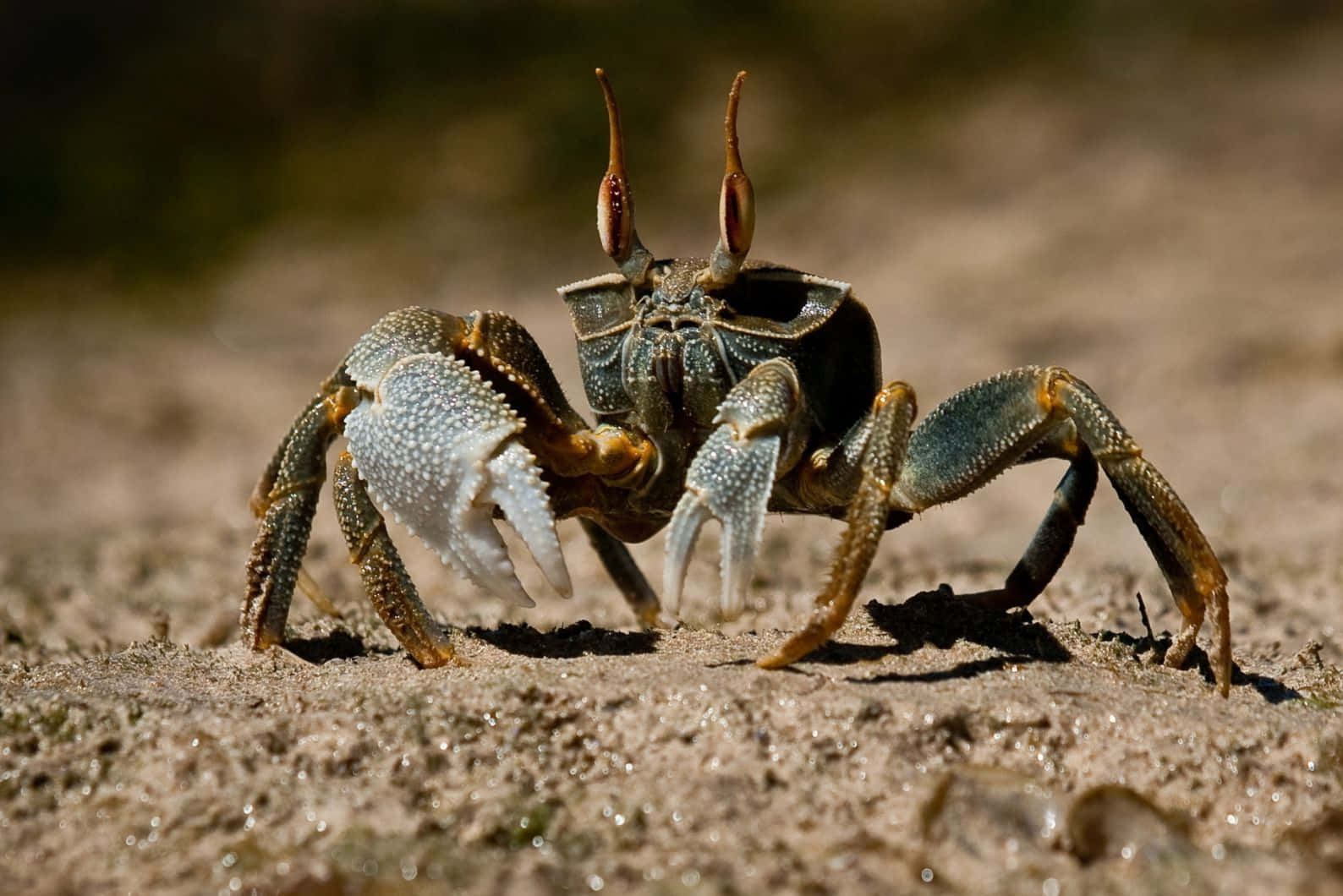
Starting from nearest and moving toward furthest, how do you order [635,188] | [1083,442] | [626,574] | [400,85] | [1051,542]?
[1083,442] < [1051,542] < [626,574] < [635,188] < [400,85]

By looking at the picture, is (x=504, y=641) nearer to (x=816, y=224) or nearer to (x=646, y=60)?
(x=816, y=224)

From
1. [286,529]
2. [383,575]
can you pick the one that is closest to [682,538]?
[383,575]

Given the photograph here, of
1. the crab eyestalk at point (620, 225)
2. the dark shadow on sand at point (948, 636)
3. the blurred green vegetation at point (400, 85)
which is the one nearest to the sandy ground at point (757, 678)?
the dark shadow on sand at point (948, 636)

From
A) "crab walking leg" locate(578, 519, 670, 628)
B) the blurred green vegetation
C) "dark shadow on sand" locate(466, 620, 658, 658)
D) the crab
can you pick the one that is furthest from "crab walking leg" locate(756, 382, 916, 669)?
the blurred green vegetation

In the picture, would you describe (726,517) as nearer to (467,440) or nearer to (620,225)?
(467,440)

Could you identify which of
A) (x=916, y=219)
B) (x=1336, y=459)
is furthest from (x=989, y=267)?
(x=1336, y=459)

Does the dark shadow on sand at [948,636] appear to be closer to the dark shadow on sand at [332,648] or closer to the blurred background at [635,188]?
the dark shadow on sand at [332,648]

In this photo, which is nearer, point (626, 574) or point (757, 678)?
point (757, 678)
